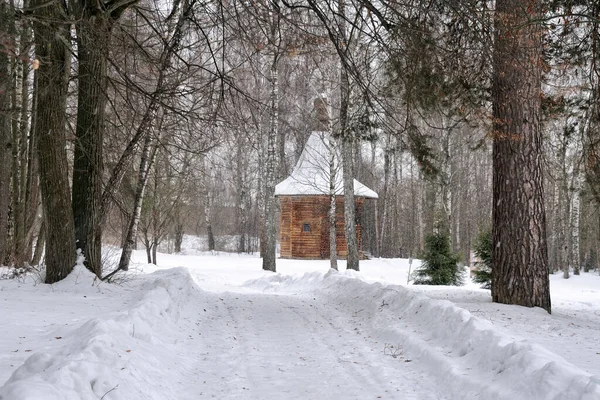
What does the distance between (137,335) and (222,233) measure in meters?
44.0

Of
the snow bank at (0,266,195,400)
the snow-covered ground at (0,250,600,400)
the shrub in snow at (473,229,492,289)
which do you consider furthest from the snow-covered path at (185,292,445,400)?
the shrub in snow at (473,229,492,289)

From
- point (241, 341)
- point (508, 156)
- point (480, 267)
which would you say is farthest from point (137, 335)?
point (480, 267)

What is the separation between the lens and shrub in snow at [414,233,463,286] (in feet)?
54.7

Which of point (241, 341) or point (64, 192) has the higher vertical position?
point (64, 192)

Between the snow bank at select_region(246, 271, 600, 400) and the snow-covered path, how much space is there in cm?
27

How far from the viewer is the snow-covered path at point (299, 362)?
4.88m

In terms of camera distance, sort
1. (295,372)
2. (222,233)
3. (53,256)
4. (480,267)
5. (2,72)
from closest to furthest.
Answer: (295,372) < (2,72) < (53,256) < (480,267) < (222,233)

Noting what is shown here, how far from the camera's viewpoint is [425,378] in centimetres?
524

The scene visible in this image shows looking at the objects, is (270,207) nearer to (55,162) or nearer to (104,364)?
(55,162)

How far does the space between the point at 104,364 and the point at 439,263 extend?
1392 cm

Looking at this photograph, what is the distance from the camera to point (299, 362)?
588 cm

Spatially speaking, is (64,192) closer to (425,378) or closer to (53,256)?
(53,256)

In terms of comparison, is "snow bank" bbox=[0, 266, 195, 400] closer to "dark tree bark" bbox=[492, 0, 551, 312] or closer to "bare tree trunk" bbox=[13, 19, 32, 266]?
"dark tree bark" bbox=[492, 0, 551, 312]

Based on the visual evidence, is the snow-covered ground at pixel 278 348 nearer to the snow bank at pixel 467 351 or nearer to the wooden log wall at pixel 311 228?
the snow bank at pixel 467 351
